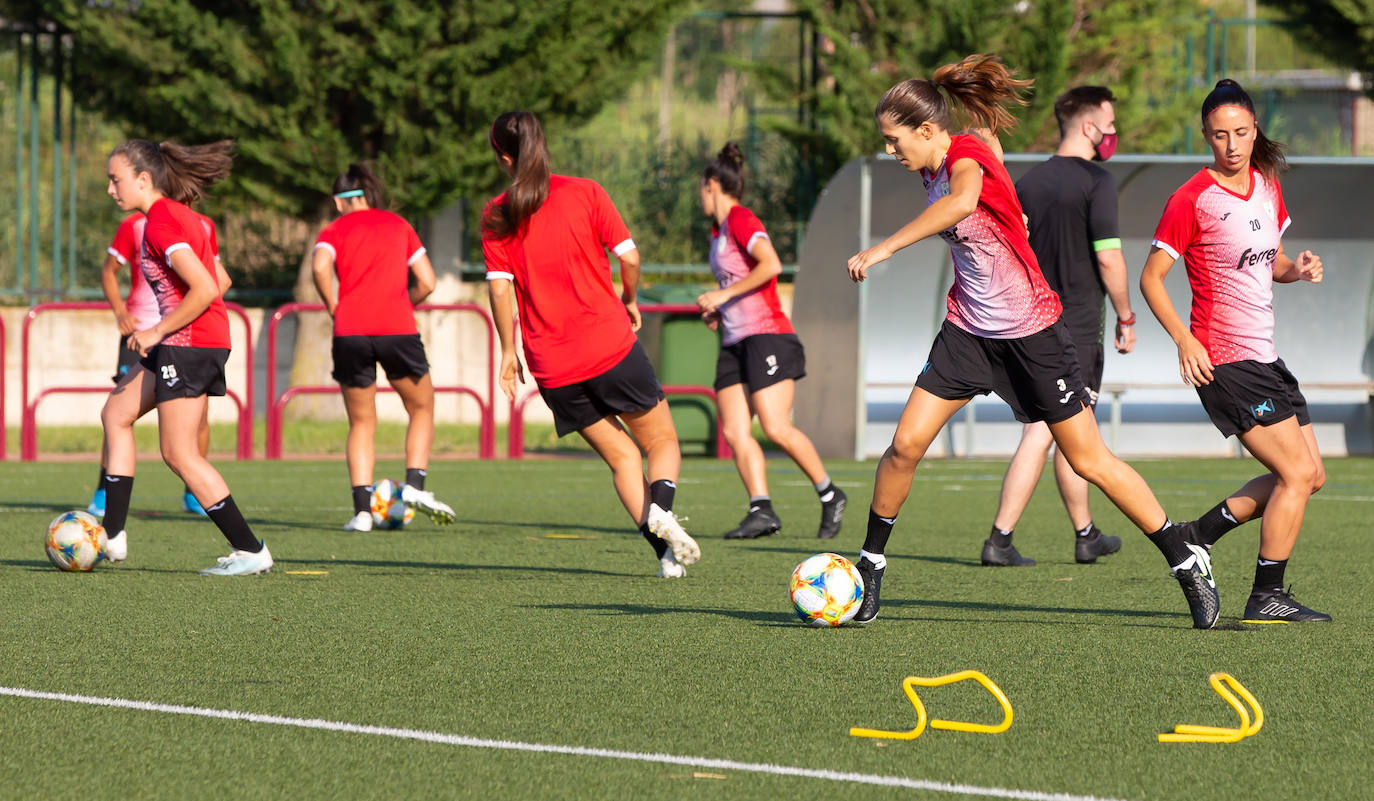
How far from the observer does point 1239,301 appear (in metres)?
5.96

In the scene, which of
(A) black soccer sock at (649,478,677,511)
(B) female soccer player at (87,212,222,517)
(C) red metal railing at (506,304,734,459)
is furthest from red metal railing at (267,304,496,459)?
(A) black soccer sock at (649,478,677,511)

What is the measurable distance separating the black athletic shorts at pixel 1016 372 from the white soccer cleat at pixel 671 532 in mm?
1485

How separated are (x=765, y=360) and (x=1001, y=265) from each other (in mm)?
3644

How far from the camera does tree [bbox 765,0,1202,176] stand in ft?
64.1

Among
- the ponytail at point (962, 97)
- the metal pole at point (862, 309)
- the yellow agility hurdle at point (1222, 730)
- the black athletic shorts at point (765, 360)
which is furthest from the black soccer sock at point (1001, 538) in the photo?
the metal pole at point (862, 309)

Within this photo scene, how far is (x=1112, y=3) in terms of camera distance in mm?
20516

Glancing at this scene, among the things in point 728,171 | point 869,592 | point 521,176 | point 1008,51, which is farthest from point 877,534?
point 1008,51

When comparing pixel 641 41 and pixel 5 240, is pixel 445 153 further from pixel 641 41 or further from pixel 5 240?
pixel 5 240

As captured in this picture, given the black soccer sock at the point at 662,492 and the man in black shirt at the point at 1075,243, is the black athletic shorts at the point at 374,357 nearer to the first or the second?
the black soccer sock at the point at 662,492

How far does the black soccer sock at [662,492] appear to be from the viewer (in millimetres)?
7289

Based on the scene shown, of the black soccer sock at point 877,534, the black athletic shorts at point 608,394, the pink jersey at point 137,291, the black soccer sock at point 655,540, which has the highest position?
the pink jersey at point 137,291

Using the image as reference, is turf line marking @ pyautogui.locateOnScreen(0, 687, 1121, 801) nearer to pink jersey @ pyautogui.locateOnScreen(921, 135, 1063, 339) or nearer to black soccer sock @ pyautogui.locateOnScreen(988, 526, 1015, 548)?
pink jersey @ pyautogui.locateOnScreen(921, 135, 1063, 339)

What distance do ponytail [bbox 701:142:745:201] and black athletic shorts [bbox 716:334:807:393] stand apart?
790mm

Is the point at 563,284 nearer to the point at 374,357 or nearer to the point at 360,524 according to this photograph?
the point at 374,357
